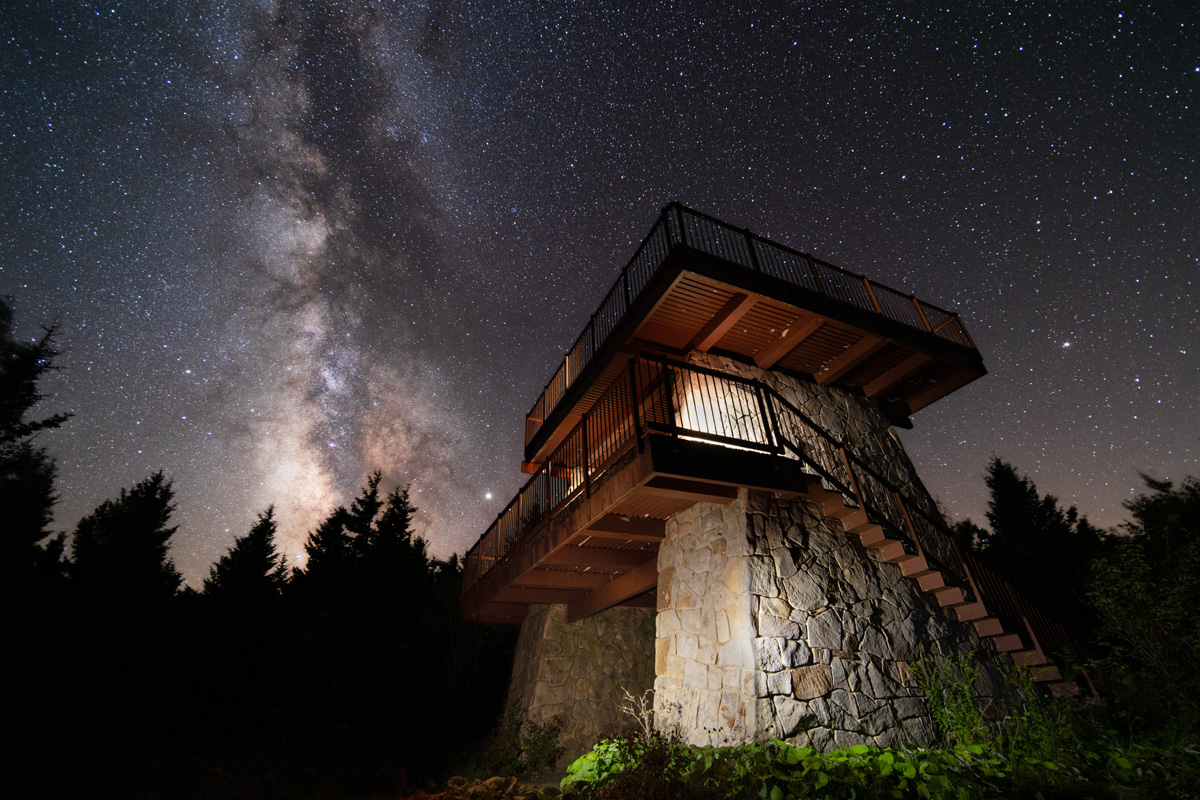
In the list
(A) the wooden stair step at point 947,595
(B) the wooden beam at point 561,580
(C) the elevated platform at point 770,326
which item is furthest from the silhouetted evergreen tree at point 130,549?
(A) the wooden stair step at point 947,595

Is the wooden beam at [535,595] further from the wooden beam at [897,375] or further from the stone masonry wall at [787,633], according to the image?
the wooden beam at [897,375]

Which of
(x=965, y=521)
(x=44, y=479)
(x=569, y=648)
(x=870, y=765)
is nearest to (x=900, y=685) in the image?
(x=870, y=765)

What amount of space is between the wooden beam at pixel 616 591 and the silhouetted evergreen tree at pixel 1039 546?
9.53 m

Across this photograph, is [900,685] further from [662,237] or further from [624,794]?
[662,237]

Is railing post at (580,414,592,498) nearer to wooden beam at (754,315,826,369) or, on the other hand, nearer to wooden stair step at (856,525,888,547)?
wooden stair step at (856,525,888,547)

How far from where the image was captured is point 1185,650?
5871 mm

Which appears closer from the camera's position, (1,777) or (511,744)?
(1,777)

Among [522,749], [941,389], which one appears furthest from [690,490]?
[941,389]

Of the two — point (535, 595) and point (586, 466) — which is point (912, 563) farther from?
point (535, 595)

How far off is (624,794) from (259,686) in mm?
17580

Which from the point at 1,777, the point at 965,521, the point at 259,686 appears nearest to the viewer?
the point at 1,777

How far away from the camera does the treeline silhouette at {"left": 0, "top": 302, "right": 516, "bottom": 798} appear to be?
32.4ft

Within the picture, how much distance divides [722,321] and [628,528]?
411 cm

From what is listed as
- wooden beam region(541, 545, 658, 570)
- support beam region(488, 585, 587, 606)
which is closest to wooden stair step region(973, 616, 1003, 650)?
wooden beam region(541, 545, 658, 570)
